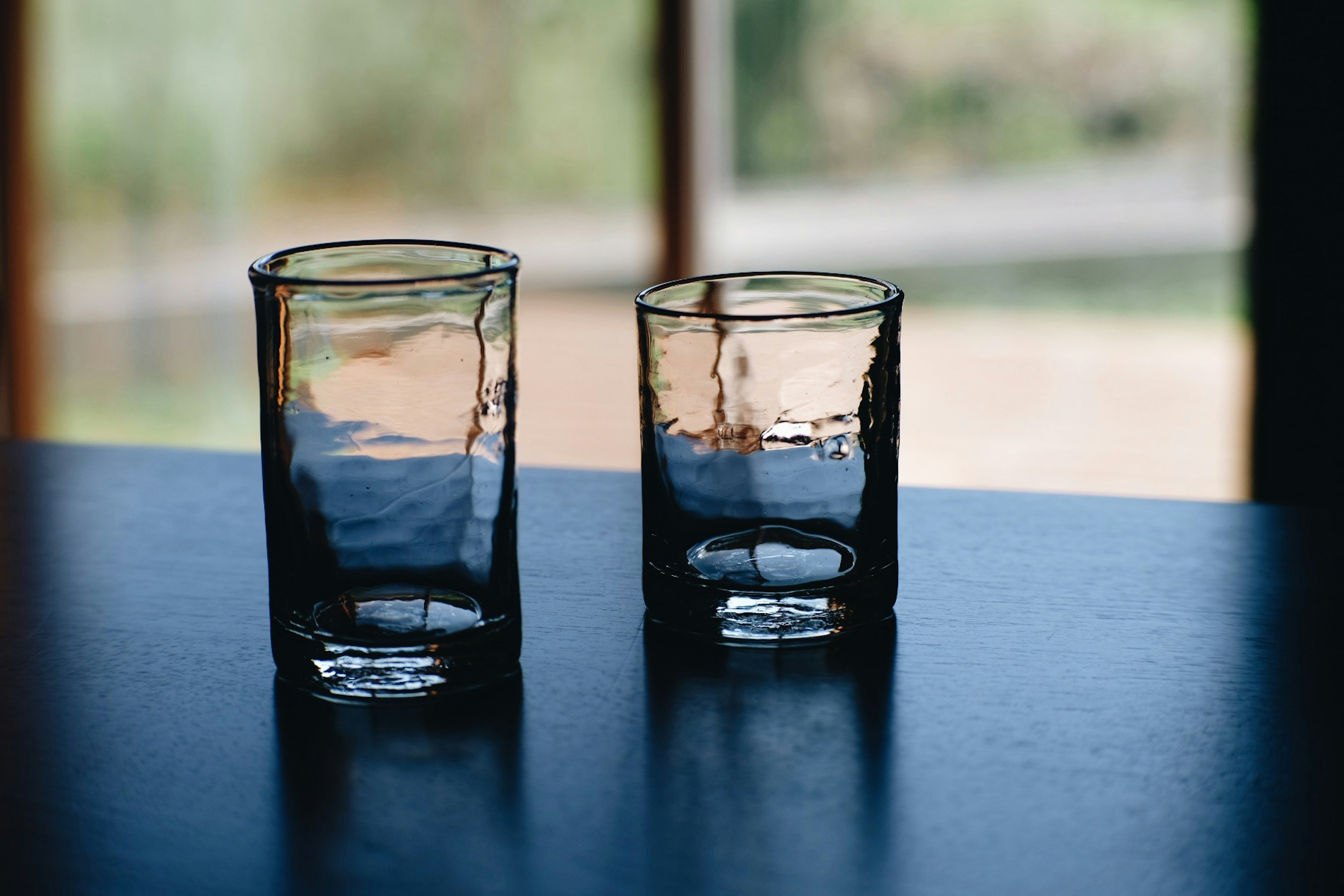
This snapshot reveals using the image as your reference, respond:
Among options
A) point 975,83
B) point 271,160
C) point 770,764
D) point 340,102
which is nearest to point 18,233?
point 271,160

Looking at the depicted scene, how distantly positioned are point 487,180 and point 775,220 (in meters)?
0.54

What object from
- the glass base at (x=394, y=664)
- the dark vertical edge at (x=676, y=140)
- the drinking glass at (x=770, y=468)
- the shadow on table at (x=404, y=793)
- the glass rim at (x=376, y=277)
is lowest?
the shadow on table at (x=404, y=793)

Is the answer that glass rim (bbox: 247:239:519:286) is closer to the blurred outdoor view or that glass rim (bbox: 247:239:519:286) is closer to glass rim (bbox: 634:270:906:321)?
glass rim (bbox: 634:270:906:321)

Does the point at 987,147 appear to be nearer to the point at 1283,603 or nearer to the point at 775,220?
the point at 775,220

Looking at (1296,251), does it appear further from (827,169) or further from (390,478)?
(390,478)

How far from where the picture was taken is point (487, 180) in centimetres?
271

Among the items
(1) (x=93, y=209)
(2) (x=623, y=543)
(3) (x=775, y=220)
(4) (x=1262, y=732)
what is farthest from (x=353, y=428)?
(1) (x=93, y=209)

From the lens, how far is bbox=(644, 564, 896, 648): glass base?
0.68m

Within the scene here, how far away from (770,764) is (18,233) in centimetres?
286

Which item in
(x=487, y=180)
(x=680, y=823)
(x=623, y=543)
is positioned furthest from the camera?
(x=487, y=180)

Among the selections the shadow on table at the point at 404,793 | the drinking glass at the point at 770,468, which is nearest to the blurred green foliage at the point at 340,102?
the drinking glass at the point at 770,468

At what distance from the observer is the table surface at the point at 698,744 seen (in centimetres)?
49

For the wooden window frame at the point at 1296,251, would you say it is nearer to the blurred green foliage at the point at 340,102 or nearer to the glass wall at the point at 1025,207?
the glass wall at the point at 1025,207

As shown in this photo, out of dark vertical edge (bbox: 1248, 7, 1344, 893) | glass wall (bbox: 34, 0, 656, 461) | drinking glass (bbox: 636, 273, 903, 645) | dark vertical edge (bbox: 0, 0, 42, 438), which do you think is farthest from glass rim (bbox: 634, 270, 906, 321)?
dark vertical edge (bbox: 0, 0, 42, 438)
